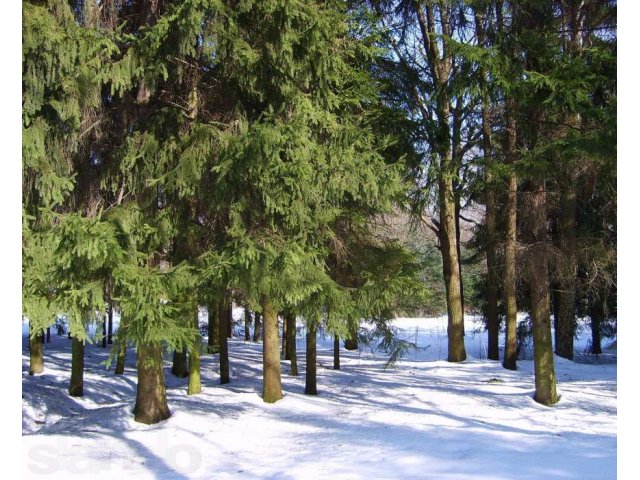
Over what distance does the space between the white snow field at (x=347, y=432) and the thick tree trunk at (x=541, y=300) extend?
1.05 feet

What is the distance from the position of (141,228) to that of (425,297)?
5093 mm

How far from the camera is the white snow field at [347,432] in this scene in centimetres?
654

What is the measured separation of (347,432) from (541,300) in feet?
14.5

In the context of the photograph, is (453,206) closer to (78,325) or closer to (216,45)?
(216,45)

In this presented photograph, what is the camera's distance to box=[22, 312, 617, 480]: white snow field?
21.5 feet

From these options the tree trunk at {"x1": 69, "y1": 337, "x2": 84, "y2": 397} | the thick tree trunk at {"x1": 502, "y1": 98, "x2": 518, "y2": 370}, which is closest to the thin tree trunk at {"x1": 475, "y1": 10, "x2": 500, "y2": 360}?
the thick tree trunk at {"x1": 502, "y1": 98, "x2": 518, "y2": 370}

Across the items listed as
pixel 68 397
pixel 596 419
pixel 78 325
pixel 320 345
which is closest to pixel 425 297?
pixel 596 419

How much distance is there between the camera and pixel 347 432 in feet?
27.7

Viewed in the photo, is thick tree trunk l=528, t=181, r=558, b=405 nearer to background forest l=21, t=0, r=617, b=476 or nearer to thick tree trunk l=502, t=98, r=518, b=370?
background forest l=21, t=0, r=617, b=476

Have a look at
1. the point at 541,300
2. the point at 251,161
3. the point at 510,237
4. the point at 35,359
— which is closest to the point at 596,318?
the point at 510,237

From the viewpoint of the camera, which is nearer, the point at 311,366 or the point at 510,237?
the point at 311,366

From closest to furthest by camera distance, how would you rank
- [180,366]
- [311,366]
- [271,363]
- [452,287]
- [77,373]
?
1. [271,363]
2. [311,366]
3. [77,373]
4. [452,287]
5. [180,366]

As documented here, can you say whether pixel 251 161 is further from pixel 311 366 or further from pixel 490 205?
pixel 490 205

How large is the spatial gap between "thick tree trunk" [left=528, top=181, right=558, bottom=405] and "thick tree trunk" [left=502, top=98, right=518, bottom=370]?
44 cm
